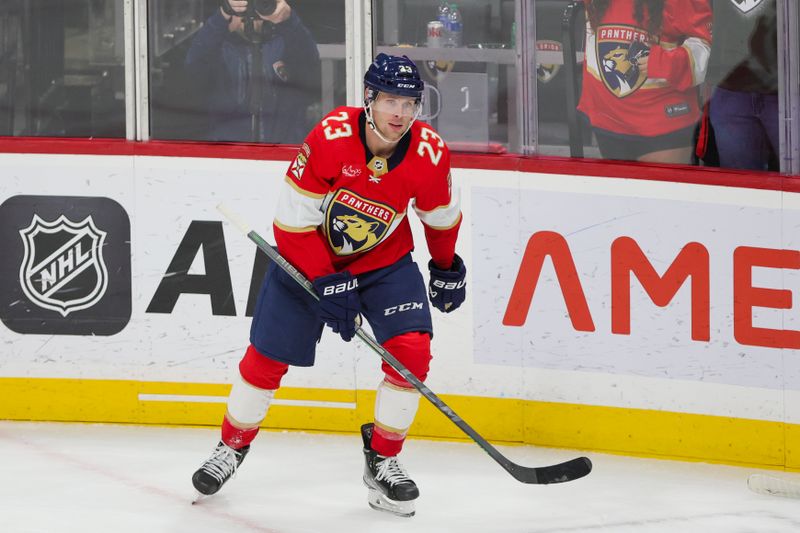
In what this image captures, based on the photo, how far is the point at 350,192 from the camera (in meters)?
3.25

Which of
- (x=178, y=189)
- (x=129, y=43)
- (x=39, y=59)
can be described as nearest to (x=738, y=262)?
(x=178, y=189)

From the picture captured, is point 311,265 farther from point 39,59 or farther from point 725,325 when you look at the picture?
point 39,59

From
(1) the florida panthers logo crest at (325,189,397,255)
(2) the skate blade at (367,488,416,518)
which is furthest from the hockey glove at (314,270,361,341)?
(2) the skate blade at (367,488,416,518)

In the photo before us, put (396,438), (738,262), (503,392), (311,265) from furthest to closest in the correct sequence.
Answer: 1. (503,392)
2. (738,262)
3. (396,438)
4. (311,265)

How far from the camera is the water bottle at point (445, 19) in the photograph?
163 inches

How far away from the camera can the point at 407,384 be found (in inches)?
135

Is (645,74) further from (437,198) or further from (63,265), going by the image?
(63,265)

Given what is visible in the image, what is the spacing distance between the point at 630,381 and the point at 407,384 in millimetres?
864

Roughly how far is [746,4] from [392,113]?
125 centimetres

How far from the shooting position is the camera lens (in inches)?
168

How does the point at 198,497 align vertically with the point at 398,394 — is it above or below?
below

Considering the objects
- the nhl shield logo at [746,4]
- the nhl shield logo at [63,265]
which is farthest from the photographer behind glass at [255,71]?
the nhl shield logo at [746,4]

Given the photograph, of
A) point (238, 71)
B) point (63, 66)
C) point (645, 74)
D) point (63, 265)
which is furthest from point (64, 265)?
point (645, 74)

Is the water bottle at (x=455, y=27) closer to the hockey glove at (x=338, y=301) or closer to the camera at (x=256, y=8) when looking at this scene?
the camera at (x=256, y=8)
